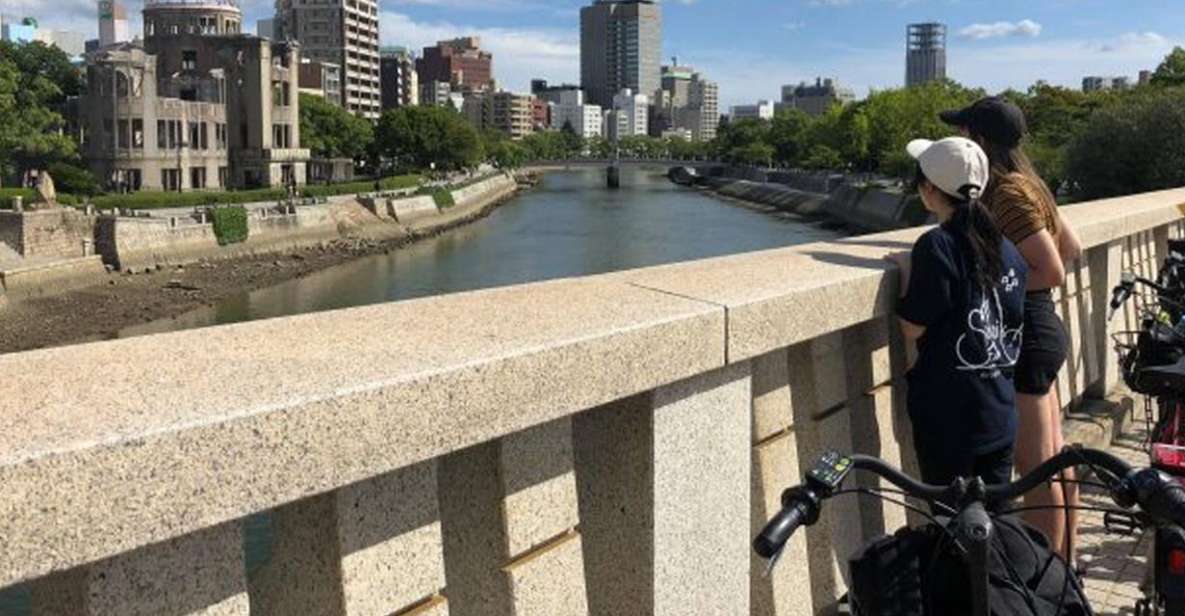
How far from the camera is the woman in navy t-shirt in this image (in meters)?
3.31

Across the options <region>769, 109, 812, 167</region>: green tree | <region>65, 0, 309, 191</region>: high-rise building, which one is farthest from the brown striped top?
<region>769, 109, 812, 167</region>: green tree

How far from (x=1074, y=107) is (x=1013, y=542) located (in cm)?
7876

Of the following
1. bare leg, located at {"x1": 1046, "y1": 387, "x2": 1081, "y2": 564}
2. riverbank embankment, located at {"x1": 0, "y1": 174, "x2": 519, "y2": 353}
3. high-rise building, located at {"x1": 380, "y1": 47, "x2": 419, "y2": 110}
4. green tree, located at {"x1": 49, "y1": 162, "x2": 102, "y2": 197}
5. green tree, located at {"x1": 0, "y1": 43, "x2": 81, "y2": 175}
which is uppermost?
high-rise building, located at {"x1": 380, "y1": 47, "x2": 419, "y2": 110}

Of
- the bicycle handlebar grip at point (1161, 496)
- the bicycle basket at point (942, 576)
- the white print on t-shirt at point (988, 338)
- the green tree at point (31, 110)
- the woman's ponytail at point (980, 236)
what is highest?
the green tree at point (31, 110)

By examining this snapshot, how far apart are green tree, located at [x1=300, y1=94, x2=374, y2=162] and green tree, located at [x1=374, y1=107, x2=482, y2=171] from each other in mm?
1626

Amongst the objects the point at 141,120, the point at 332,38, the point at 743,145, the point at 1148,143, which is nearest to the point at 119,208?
the point at 141,120

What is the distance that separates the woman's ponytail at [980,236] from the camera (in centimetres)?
333

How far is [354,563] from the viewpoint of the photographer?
7.17ft

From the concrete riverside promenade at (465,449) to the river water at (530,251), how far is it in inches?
851

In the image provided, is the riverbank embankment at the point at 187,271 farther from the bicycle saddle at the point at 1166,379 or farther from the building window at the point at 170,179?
the bicycle saddle at the point at 1166,379

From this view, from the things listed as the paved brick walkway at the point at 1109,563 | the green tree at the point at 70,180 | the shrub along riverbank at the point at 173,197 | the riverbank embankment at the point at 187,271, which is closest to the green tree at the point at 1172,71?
the riverbank embankment at the point at 187,271

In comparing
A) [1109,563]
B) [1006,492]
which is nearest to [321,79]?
[1109,563]

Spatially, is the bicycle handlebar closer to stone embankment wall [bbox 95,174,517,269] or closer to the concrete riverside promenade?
the concrete riverside promenade

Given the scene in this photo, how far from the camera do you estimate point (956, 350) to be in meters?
3.31
